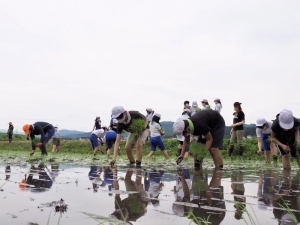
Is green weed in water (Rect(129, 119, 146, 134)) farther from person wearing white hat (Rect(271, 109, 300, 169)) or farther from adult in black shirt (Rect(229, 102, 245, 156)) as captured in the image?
adult in black shirt (Rect(229, 102, 245, 156))

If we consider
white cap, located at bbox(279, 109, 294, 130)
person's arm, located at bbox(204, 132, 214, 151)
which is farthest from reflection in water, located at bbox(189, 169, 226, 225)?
white cap, located at bbox(279, 109, 294, 130)

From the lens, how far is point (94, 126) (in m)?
20.3

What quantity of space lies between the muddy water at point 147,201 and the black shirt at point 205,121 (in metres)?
1.50

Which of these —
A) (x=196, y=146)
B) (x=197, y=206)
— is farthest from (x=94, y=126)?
(x=197, y=206)

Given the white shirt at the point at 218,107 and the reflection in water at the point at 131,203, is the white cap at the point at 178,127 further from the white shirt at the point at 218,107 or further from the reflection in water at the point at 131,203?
the white shirt at the point at 218,107

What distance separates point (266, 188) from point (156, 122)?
8.22 m

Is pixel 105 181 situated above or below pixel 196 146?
below

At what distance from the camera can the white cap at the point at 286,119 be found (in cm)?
796

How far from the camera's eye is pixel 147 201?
444 centimetres

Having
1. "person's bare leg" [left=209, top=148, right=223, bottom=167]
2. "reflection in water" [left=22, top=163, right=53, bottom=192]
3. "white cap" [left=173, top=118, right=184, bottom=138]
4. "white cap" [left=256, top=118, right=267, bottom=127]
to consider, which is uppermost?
"white cap" [left=256, top=118, right=267, bottom=127]

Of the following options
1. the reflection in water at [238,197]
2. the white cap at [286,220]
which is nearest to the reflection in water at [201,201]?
the reflection in water at [238,197]

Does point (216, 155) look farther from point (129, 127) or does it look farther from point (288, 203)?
point (288, 203)

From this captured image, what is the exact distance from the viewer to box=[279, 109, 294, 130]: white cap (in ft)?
26.1

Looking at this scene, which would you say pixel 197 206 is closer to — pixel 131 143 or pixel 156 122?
pixel 131 143
